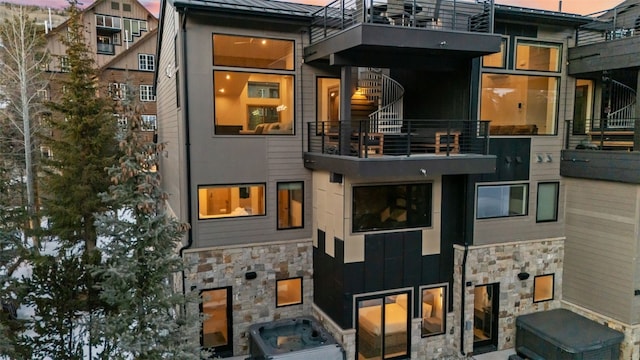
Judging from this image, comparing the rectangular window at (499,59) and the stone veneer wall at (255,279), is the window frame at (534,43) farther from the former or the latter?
the stone veneer wall at (255,279)

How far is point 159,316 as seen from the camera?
19.2 feet

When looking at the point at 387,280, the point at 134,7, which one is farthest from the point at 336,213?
the point at 134,7

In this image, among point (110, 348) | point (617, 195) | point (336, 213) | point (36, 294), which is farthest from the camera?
point (617, 195)

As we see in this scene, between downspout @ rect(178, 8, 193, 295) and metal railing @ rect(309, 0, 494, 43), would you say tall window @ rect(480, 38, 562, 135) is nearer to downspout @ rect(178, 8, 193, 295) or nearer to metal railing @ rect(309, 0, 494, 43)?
metal railing @ rect(309, 0, 494, 43)

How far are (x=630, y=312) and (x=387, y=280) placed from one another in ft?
17.7

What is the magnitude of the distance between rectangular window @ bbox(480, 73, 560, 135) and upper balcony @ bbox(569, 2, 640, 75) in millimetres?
735

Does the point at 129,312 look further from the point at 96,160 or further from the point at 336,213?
the point at 96,160

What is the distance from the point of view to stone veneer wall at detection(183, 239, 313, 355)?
29.0 feet

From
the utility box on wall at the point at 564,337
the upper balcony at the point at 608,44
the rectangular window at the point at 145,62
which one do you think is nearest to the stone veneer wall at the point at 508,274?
the utility box on wall at the point at 564,337

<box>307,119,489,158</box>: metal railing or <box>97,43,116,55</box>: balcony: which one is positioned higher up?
<box>97,43,116,55</box>: balcony

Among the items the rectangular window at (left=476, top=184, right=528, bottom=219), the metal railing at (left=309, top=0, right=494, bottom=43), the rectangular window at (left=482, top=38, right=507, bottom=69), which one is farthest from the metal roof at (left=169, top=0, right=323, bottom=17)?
the rectangular window at (left=476, top=184, right=528, bottom=219)

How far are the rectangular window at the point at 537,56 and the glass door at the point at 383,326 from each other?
6.31 meters

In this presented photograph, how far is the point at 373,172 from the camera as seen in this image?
7.64 m

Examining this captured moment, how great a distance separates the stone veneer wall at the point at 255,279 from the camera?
8.84 metres
